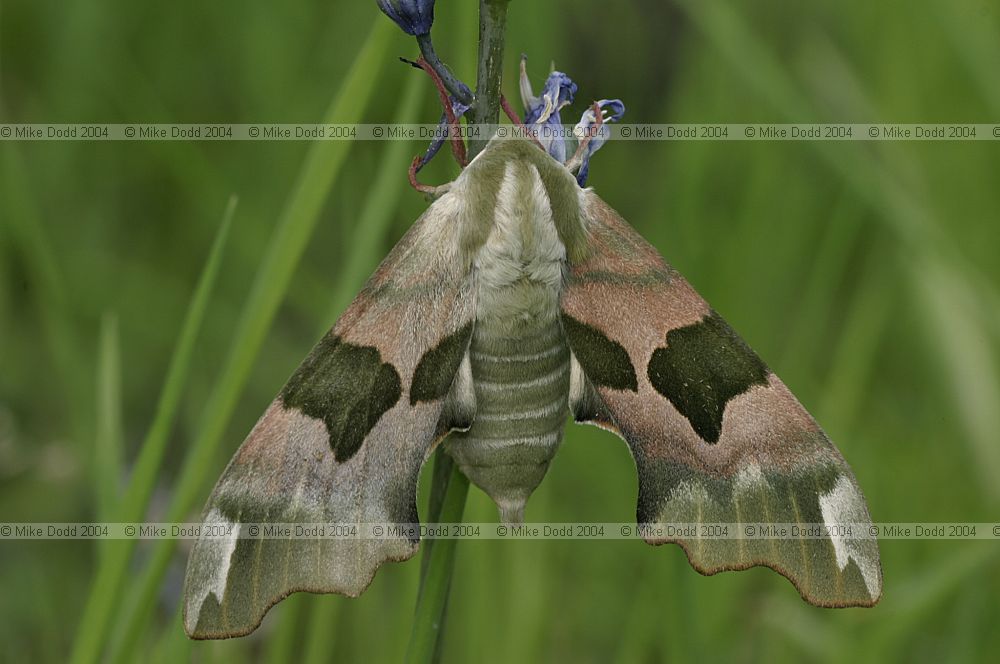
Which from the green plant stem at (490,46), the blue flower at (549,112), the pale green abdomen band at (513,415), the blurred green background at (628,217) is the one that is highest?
the green plant stem at (490,46)

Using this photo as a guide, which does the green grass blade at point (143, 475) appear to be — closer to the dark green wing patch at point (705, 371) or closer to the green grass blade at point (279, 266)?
the green grass blade at point (279, 266)

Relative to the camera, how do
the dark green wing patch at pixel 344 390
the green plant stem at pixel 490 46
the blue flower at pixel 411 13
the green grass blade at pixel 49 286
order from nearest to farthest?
the green plant stem at pixel 490 46
the blue flower at pixel 411 13
the dark green wing patch at pixel 344 390
the green grass blade at pixel 49 286

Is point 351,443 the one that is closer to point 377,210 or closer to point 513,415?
point 513,415

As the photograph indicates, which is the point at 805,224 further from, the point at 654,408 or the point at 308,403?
the point at 308,403

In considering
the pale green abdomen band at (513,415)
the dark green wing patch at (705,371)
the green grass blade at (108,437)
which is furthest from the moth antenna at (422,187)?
the green grass blade at (108,437)

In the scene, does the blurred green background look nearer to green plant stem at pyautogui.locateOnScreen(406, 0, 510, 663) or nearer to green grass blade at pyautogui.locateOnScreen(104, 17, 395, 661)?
green grass blade at pyautogui.locateOnScreen(104, 17, 395, 661)

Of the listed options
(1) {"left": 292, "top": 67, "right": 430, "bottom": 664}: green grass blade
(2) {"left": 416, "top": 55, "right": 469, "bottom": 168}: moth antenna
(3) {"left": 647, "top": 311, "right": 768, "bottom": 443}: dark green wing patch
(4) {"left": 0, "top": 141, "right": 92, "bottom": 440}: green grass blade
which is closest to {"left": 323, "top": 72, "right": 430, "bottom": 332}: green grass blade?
(1) {"left": 292, "top": 67, "right": 430, "bottom": 664}: green grass blade

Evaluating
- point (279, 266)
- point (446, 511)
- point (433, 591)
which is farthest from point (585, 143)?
point (433, 591)

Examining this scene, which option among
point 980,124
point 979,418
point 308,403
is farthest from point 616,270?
point 980,124
